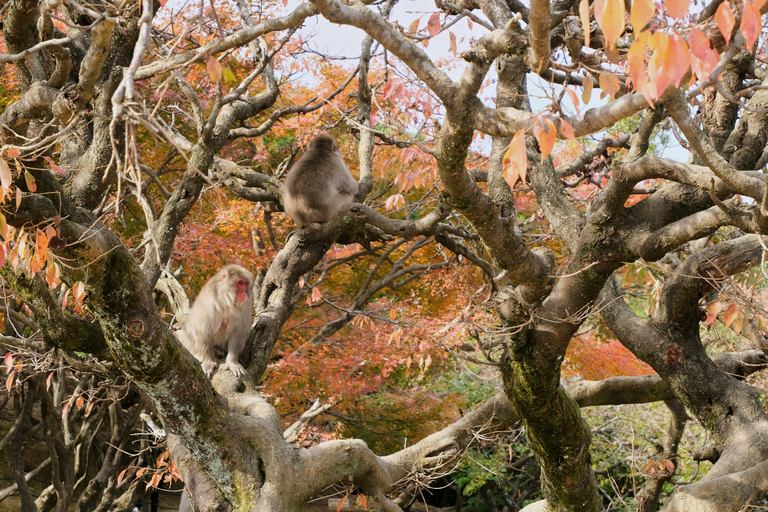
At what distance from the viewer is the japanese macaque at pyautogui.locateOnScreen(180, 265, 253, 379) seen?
5.98 m

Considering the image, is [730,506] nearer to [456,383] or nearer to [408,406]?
[408,406]

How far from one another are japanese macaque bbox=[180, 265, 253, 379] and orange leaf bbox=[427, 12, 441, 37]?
9.86 feet

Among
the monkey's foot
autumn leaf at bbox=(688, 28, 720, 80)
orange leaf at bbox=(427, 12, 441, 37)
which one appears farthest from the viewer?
the monkey's foot

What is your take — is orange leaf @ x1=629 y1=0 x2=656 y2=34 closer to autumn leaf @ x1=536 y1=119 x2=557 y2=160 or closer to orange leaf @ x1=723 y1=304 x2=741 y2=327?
autumn leaf @ x1=536 y1=119 x2=557 y2=160

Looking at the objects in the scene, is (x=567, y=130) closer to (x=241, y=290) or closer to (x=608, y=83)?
(x=608, y=83)

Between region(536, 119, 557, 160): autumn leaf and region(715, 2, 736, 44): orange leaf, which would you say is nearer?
region(715, 2, 736, 44): orange leaf

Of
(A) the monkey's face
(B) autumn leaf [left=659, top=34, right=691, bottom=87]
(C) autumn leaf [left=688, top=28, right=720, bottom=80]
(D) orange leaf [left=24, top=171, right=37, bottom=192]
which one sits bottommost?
(A) the monkey's face

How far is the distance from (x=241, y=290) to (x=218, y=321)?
1.33 ft

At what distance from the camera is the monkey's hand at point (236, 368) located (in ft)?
18.3

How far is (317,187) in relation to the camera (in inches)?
282

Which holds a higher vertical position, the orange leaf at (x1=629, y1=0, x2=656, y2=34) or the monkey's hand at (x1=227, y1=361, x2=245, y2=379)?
the orange leaf at (x1=629, y1=0, x2=656, y2=34)

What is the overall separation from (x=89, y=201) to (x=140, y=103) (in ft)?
11.4

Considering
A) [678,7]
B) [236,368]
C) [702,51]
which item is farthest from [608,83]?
[236,368]

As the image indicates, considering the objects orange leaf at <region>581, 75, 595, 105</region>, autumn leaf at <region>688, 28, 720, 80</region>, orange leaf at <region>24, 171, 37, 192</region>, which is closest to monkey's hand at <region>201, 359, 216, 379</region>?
orange leaf at <region>24, 171, 37, 192</region>
